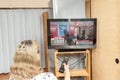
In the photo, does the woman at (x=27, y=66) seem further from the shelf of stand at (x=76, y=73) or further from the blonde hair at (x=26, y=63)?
the shelf of stand at (x=76, y=73)

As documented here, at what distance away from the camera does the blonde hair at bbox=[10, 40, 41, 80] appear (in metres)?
1.53

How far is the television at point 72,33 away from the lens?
8.46ft

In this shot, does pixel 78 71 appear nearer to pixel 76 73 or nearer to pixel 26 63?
pixel 76 73

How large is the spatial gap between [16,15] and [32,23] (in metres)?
0.32

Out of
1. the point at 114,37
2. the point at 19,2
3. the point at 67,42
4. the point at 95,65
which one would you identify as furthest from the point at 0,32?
the point at 114,37

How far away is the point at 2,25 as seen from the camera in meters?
3.22

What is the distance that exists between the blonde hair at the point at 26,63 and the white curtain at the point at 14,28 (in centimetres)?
173

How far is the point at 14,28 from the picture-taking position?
129 inches

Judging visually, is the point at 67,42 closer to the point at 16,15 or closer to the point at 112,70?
the point at 112,70

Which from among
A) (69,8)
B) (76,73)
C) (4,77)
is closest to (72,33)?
(69,8)

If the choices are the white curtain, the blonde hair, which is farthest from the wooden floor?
the blonde hair

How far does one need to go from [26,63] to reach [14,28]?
1.84 m

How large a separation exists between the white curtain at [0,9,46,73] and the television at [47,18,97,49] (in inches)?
33.5

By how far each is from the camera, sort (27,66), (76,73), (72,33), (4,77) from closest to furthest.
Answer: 1. (27,66)
2. (72,33)
3. (76,73)
4. (4,77)
